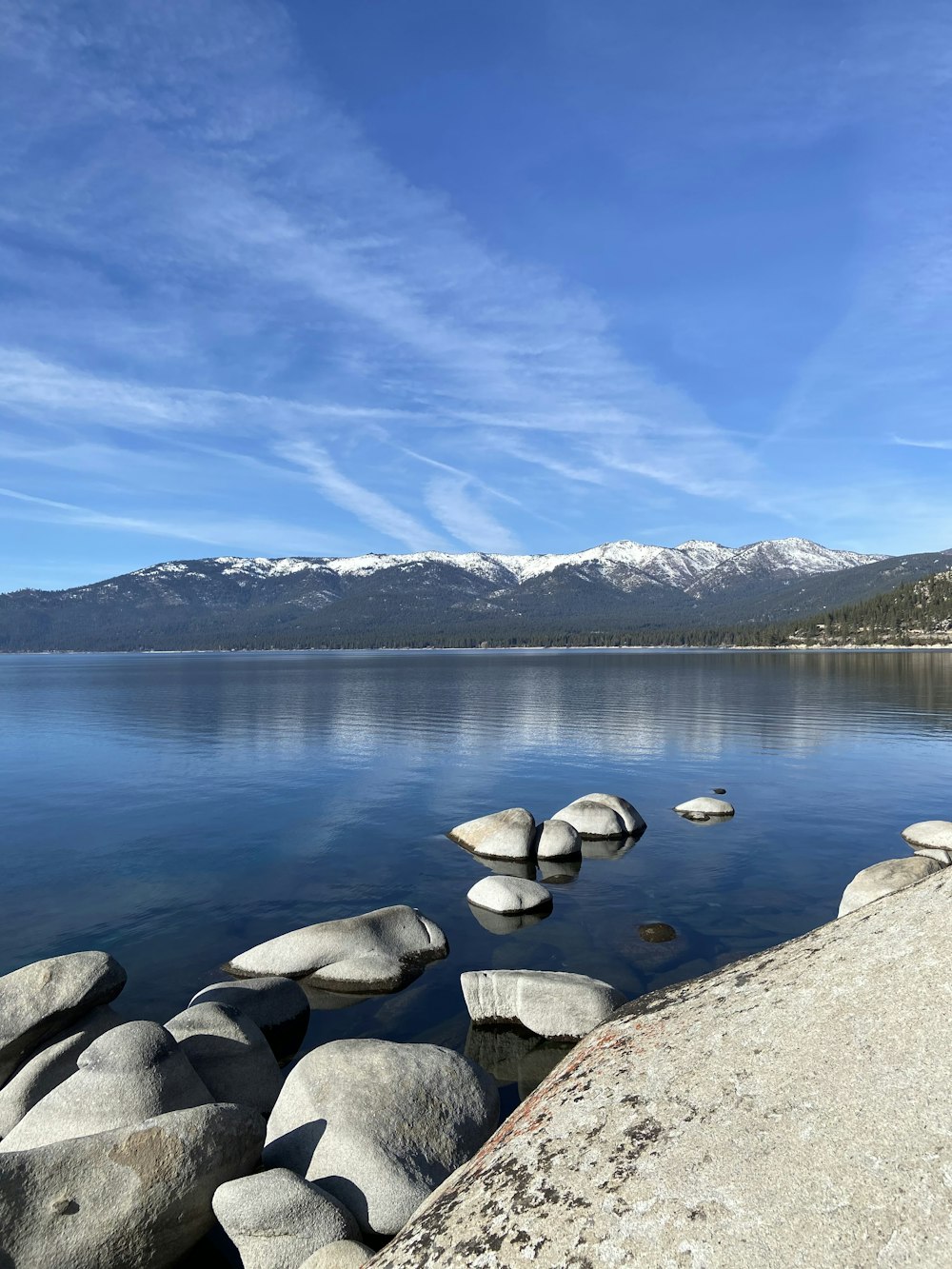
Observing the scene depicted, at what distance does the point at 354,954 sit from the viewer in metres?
17.1

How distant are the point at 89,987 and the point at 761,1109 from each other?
38.7ft

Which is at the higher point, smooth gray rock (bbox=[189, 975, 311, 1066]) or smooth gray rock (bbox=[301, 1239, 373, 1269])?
smooth gray rock (bbox=[301, 1239, 373, 1269])

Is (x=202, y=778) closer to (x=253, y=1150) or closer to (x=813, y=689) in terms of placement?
(x=253, y=1150)

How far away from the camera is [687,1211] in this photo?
5.48 metres

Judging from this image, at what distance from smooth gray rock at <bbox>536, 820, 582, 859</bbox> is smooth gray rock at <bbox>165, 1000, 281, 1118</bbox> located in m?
14.9

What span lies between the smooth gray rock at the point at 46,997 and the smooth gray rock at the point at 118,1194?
549cm

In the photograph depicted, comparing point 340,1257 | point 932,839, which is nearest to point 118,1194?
point 340,1257

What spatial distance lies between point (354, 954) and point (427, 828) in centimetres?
1318

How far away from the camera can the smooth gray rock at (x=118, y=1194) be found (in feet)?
24.4

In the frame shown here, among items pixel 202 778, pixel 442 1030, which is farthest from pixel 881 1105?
pixel 202 778

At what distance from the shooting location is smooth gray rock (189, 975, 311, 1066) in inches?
551

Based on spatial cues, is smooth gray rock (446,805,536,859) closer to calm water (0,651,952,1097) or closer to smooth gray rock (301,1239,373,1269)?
calm water (0,651,952,1097)

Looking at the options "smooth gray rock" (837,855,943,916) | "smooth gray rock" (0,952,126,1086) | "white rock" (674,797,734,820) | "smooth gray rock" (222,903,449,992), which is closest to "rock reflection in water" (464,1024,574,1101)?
"smooth gray rock" (222,903,449,992)

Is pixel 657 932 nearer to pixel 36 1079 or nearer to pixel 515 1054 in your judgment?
pixel 515 1054
